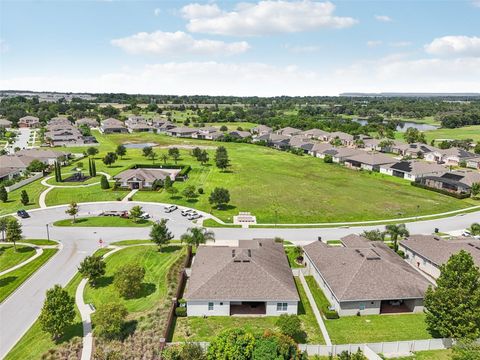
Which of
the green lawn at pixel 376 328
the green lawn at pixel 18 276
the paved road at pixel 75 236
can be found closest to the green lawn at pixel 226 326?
the green lawn at pixel 376 328

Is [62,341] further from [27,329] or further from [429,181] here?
[429,181]

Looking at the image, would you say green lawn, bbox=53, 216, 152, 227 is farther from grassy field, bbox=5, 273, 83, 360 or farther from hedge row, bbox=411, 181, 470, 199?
hedge row, bbox=411, 181, 470, 199

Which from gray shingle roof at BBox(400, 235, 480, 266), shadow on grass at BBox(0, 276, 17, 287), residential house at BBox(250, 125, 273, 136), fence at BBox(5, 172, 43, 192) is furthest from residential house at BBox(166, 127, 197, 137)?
gray shingle roof at BBox(400, 235, 480, 266)

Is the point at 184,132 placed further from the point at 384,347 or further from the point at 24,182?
the point at 384,347

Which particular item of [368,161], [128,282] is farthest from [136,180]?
[368,161]

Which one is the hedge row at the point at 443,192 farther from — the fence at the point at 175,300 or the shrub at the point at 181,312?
the shrub at the point at 181,312

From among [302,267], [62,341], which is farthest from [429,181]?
[62,341]

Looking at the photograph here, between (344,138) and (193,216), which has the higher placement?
(344,138)
